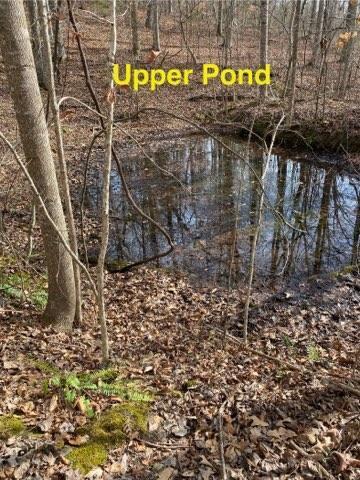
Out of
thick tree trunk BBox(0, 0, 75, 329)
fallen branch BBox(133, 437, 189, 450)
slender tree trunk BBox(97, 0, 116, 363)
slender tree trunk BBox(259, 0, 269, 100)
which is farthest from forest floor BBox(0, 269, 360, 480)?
slender tree trunk BBox(259, 0, 269, 100)

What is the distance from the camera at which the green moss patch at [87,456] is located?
303cm

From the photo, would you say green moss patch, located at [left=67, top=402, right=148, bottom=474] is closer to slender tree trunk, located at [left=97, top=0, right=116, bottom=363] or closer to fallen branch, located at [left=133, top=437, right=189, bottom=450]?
fallen branch, located at [left=133, top=437, right=189, bottom=450]

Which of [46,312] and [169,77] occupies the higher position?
[169,77]

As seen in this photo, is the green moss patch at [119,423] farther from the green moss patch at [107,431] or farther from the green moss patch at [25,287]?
the green moss patch at [25,287]

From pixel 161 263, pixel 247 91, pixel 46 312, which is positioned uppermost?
pixel 247 91

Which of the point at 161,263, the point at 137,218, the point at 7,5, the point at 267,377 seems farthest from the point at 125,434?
the point at 137,218

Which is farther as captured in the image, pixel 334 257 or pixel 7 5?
pixel 334 257

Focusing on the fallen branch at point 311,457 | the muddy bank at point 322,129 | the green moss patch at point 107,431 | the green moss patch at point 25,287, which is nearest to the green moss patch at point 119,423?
the green moss patch at point 107,431

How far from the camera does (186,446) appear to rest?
341 cm

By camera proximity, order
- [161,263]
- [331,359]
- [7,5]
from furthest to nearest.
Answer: [161,263] < [331,359] < [7,5]

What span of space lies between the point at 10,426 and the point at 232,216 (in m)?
7.22

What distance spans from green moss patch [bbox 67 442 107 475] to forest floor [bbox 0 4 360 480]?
0.05 metres

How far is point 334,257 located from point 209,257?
2423mm

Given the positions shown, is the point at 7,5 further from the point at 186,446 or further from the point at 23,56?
the point at 186,446
